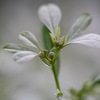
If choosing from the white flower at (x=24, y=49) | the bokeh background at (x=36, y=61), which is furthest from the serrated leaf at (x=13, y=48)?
the bokeh background at (x=36, y=61)

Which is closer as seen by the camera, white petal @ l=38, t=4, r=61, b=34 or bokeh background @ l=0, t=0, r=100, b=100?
white petal @ l=38, t=4, r=61, b=34

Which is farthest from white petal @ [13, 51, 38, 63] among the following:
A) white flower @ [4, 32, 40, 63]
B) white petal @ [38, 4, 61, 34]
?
white petal @ [38, 4, 61, 34]

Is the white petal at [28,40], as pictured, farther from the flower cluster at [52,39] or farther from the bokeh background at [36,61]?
the bokeh background at [36,61]

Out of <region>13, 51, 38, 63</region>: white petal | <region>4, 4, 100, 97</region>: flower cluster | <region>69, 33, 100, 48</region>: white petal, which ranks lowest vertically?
<region>69, 33, 100, 48</region>: white petal

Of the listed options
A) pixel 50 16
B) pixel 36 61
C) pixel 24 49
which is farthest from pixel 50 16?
pixel 36 61

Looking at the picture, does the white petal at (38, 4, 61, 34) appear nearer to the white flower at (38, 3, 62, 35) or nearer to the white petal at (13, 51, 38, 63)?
the white flower at (38, 3, 62, 35)

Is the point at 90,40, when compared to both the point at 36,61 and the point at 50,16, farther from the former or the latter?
the point at 36,61

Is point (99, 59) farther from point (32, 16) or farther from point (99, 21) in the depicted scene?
point (32, 16)
